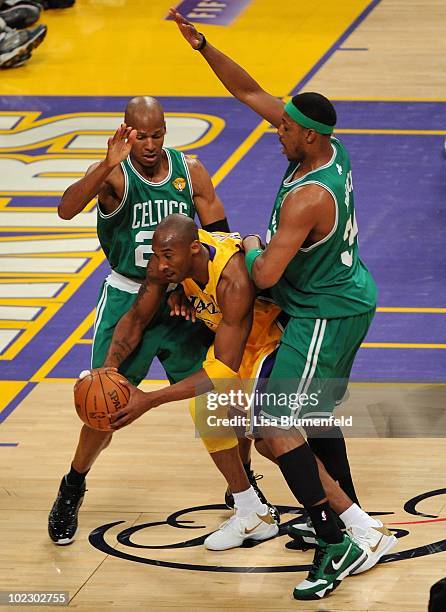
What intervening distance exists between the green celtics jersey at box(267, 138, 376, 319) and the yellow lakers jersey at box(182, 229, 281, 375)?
0.22 metres

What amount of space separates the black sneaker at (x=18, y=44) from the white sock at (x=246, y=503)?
371 inches

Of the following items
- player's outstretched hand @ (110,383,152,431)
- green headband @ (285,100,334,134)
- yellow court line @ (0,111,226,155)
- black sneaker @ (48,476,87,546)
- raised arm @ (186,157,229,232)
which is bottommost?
yellow court line @ (0,111,226,155)

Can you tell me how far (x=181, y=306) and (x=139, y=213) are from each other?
1.72 ft

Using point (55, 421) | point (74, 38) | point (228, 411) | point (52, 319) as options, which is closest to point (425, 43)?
point (74, 38)

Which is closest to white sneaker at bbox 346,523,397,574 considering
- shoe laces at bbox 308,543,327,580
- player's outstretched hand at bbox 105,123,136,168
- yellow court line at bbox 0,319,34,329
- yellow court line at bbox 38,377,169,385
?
shoe laces at bbox 308,543,327,580

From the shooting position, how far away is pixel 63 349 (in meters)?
8.82

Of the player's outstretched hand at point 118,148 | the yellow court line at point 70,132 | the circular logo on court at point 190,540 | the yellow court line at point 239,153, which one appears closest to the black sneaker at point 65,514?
the circular logo on court at point 190,540

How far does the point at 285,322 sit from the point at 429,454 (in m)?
1.50

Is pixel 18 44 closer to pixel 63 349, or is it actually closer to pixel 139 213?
pixel 63 349

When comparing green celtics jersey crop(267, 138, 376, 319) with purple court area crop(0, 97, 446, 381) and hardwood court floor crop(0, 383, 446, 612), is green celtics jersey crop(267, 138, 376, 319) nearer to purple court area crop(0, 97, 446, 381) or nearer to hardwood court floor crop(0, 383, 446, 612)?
hardwood court floor crop(0, 383, 446, 612)

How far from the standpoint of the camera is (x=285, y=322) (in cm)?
617

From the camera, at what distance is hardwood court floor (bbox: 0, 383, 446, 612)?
5.91 meters

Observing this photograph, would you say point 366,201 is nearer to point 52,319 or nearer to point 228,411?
point 52,319

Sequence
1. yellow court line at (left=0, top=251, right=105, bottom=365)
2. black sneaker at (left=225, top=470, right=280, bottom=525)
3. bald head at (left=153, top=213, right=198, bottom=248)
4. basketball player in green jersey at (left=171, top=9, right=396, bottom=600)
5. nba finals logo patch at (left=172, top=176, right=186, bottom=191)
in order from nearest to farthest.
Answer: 1. basketball player in green jersey at (left=171, top=9, right=396, bottom=600)
2. bald head at (left=153, top=213, right=198, bottom=248)
3. nba finals logo patch at (left=172, top=176, right=186, bottom=191)
4. black sneaker at (left=225, top=470, right=280, bottom=525)
5. yellow court line at (left=0, top=251, right=105, bottom=365)
